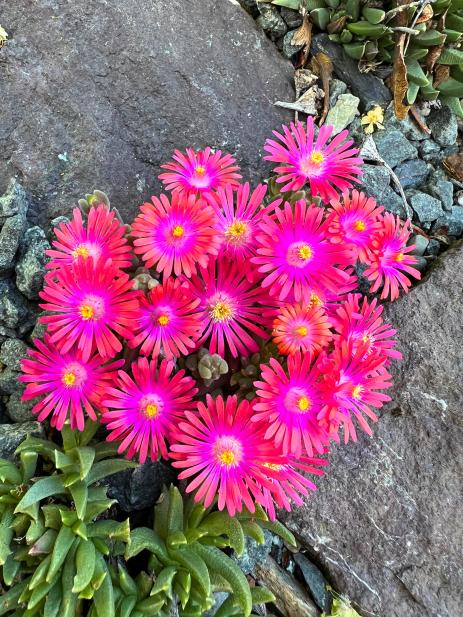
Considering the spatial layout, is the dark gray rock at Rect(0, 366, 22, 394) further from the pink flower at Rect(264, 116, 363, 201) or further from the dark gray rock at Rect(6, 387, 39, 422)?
the pink flower at Rect(264, 116, 363, 201)

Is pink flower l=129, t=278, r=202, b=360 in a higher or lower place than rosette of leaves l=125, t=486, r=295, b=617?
higher

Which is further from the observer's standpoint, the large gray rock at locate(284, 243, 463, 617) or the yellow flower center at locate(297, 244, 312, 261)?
the large gray rock at locate(284, 243, 463, 617)

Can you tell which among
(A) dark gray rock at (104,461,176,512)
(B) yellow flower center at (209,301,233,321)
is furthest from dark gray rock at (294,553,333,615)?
(B) yellow flower center at (209,301,233,321)

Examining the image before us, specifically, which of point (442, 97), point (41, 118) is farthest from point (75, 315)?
point (442, 97)

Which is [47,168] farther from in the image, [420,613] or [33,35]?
[420,613]

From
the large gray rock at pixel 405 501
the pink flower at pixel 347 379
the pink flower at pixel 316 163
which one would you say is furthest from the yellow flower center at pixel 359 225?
the large gray rock at pixel 405 501

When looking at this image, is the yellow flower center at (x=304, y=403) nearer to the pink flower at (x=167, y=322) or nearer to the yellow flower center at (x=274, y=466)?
the yellow flower center at (x=274, y=466)
